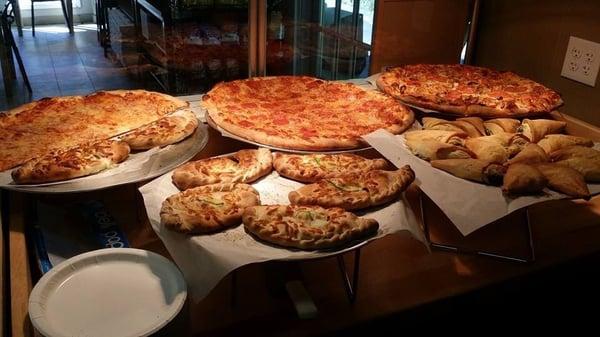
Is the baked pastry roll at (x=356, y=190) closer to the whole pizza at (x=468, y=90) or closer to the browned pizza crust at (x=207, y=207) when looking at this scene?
the browned pizza crust at (x=207, y=207)

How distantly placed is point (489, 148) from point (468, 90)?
786 mm

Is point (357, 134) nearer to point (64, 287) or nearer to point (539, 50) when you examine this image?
point (64, 287)

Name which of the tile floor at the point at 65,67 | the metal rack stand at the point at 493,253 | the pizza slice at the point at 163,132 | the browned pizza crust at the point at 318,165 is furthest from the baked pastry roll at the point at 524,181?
the tile floor at the point at 65,67

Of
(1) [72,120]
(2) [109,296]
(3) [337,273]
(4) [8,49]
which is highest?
(4) [8,49]

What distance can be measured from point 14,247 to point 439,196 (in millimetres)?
1153

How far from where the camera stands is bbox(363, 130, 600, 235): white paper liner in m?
1.35

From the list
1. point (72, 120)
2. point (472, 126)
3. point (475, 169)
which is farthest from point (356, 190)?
point (72, 120)

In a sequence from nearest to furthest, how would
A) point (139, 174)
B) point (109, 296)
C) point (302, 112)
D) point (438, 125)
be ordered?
point (109, 296) < point (139, 174) < point (438, 125) < point (302, 112)

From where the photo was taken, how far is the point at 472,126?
6.30 feet

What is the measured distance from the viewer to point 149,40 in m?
2.72

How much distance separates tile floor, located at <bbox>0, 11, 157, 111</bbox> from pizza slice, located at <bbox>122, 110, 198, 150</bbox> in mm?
823

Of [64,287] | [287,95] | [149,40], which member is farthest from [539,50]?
[64,287]

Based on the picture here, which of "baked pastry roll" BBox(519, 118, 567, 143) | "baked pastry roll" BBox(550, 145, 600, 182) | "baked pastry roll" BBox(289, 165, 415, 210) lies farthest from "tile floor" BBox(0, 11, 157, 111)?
"baked pastry roll" BBox(550, 145, 600, 182)

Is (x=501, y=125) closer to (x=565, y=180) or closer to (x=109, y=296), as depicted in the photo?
(x=565, y=180)
